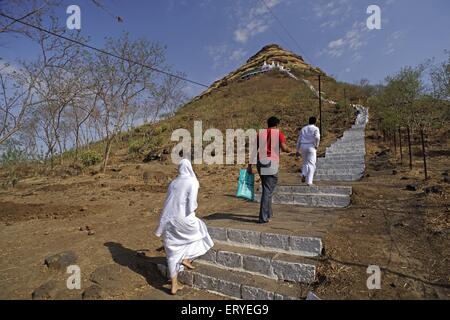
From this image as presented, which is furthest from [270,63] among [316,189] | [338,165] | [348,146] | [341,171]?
[316,189]

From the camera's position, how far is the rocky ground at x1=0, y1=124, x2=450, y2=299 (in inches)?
121

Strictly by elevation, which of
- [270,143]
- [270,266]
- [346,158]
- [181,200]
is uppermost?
[346,158]

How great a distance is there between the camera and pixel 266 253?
3.72 metres

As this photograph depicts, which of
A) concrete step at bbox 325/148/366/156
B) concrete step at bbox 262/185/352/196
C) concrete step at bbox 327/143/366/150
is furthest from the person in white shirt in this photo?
concrete step at bbox 327/143/366/150

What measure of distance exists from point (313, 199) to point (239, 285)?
2.90 metres

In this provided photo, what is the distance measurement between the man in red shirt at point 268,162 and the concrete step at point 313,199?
1454mm

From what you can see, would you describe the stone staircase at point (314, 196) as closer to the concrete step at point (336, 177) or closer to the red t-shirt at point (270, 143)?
the red t-shirt at point (270, 143)

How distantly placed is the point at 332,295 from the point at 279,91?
115ft

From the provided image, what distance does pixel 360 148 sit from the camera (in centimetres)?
1105

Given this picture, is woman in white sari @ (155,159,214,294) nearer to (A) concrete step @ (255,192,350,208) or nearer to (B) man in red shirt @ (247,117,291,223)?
(B) man in red shirt @ (247,117,291,223)

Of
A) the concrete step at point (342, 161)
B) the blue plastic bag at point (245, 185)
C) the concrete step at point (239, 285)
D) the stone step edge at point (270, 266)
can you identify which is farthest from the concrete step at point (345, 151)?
the concrete step at point (239, 285)

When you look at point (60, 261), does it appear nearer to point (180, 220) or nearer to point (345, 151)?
point (180, 220)
